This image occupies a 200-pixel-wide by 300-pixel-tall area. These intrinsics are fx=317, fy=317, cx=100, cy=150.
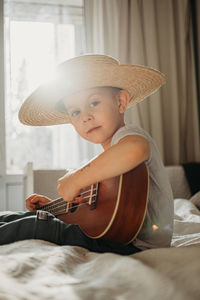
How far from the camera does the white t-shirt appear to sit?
0.92m

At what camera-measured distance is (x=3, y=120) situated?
2.72m

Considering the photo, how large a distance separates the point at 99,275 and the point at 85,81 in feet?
2.24

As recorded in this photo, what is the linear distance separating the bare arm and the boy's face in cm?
17

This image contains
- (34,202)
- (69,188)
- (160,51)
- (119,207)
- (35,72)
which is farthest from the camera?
(160,51)

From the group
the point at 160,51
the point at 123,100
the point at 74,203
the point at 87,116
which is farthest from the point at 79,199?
the point at 160,51

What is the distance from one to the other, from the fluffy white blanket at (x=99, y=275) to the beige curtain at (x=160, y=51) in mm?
2210

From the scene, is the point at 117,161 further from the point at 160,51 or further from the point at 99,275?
the point at 160,51

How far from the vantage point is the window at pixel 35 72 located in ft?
9.04

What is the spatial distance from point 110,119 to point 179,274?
596mm

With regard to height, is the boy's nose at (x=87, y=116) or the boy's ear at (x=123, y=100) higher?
the boy's ear at (x=123, y=100)

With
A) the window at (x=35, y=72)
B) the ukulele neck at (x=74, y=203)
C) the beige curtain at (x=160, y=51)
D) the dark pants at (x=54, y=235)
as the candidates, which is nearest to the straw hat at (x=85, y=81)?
the ukulele neck at (x=74, y=203)

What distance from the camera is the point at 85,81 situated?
3.53 ft

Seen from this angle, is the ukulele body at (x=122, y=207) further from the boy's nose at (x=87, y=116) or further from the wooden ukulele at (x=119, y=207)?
the boy's nose at (x=87, y=116)

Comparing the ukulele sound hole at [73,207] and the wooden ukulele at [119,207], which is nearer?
the wooden ukulele at [119,207]
